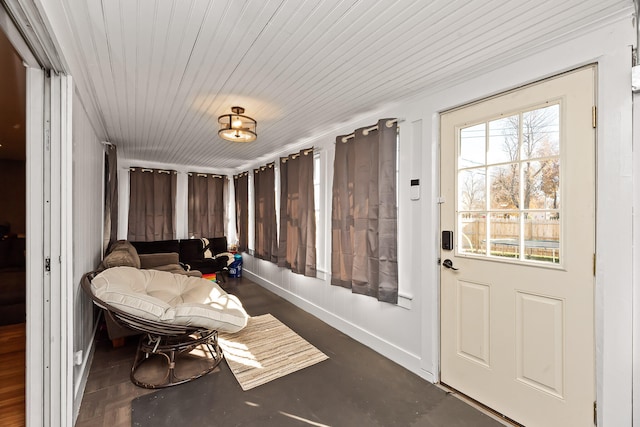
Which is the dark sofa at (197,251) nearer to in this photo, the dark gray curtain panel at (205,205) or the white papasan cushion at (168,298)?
the dark gray curtain panel at (205,205)

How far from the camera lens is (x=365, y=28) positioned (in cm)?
154

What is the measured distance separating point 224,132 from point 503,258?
2718 millimetres

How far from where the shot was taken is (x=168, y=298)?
109 inches

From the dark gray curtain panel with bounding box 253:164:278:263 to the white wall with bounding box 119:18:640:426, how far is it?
0.86 m

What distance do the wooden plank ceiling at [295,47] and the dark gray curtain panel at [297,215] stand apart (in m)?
1.13

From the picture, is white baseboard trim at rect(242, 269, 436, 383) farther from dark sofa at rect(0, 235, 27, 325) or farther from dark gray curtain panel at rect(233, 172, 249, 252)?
dark sofa at rect(0, 235, 27, 325)

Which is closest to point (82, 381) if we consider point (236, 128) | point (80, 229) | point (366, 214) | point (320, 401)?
point (80, 229)

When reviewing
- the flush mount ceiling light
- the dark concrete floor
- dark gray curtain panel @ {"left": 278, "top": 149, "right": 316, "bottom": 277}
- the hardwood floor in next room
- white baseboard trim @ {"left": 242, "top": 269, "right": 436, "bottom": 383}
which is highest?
the flush mount ceiling light

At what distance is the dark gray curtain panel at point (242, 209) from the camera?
5.82 metres

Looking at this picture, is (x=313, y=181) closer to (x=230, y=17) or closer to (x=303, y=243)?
(x=303, y=243)

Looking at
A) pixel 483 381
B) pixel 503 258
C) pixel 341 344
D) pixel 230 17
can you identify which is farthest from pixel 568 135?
pixel 341 344

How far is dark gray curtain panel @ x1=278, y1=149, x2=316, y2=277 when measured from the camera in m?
3.79

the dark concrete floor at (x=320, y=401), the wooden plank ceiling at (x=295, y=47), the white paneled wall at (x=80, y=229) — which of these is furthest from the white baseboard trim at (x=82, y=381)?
the wooden plank ceiling at (x=295, y=47)

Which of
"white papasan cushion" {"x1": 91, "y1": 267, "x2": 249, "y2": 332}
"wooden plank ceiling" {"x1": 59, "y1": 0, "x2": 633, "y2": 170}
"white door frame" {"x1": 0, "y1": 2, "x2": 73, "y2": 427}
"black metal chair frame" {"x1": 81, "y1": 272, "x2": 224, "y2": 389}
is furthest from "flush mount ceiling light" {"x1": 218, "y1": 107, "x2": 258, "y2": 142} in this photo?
"black metal chair frame" {"x1": 81, "y1": 272, "x2": 224, "y2": 389}
